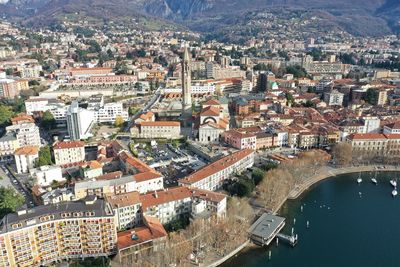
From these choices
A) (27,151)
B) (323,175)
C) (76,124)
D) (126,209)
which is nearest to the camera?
(126,209)

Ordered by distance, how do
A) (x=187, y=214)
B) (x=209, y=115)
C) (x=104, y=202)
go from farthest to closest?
1. (x=209, y=115)
2. (x=187, y=214)
3. (x=104, y=202)

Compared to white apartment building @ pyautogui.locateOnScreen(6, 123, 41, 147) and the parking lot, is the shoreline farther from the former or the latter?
white apartment building @ pyautogui.locateOnScreen(6, 123, 41, 147)

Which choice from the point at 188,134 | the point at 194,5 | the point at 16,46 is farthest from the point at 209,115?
the point at 194,5

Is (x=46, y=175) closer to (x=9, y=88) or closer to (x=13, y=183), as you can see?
(x=13, y=183)

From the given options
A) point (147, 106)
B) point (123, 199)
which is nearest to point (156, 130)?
point (147, 106)

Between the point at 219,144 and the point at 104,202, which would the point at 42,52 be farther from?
the point at 104,202
